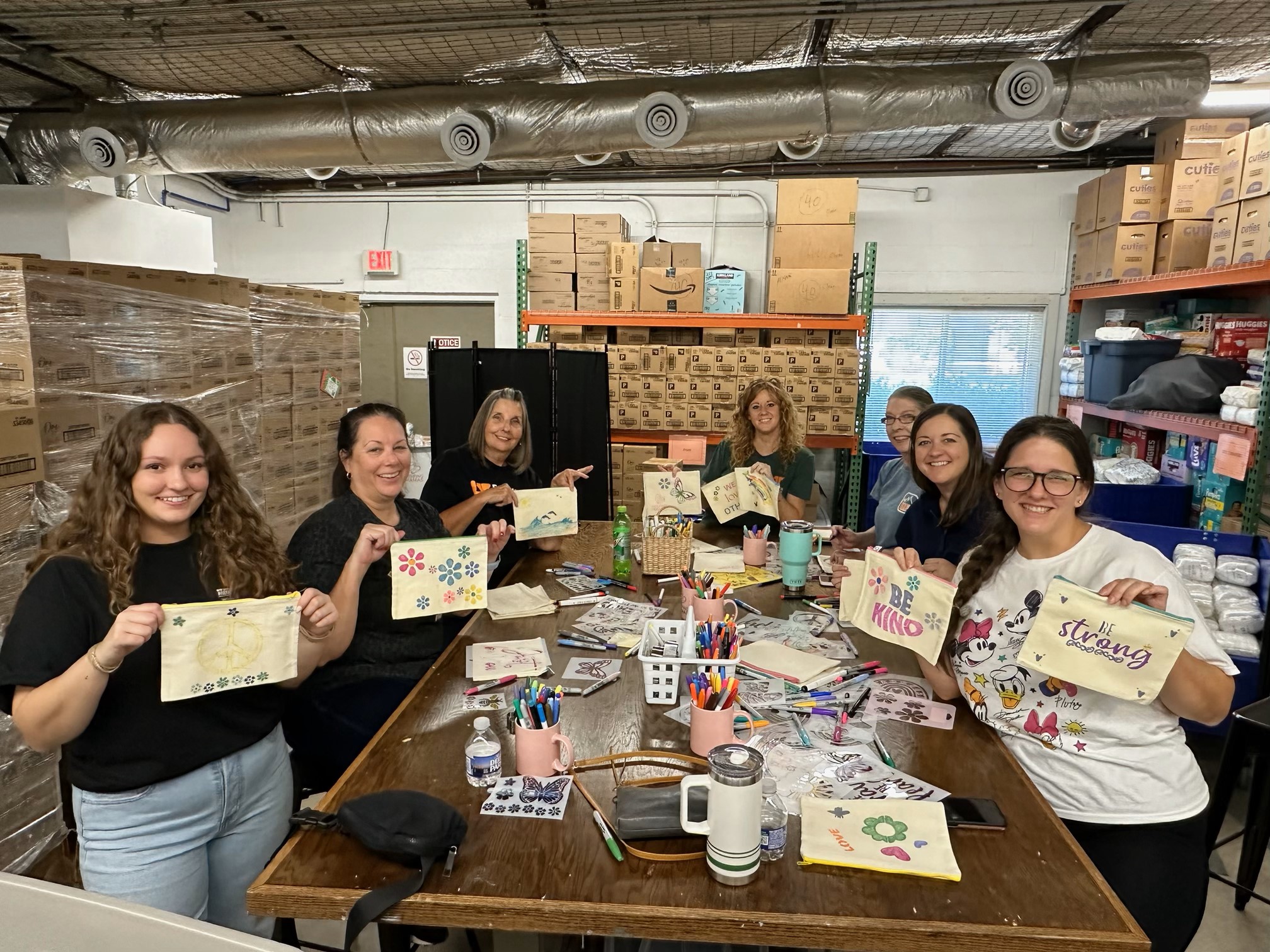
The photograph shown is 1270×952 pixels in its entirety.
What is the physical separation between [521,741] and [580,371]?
3.50m

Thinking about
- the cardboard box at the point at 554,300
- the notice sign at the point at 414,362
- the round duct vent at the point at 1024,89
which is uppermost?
the round duct vent at the point at 1024,89

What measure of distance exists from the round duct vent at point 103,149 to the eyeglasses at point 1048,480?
4432mm

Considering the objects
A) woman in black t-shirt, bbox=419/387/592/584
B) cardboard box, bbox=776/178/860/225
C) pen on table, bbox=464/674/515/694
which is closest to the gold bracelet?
pen on table, bbox=464/674/515/694

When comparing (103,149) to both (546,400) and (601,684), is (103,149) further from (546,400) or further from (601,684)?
(601,684)

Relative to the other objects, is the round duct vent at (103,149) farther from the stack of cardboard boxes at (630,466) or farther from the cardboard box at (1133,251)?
the cardboard box at (1133,251)

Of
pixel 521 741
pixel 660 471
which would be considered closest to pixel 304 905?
pixel 521 741

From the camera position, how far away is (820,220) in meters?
4.99

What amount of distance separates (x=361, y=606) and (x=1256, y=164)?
4.39 m

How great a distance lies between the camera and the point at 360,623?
214 cm

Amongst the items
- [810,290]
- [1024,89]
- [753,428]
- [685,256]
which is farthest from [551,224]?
[1024,89]

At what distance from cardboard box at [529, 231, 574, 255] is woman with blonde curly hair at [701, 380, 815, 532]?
2.32m

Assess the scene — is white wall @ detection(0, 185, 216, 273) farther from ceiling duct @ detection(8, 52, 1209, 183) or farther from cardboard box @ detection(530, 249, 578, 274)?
cardboard box @ detection(530, 249, 578, 274)

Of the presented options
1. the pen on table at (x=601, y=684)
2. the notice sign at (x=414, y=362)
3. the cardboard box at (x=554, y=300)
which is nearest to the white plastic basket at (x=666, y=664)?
the pen on table at (x=601, y=684)

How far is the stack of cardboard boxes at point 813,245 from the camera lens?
4.96m
